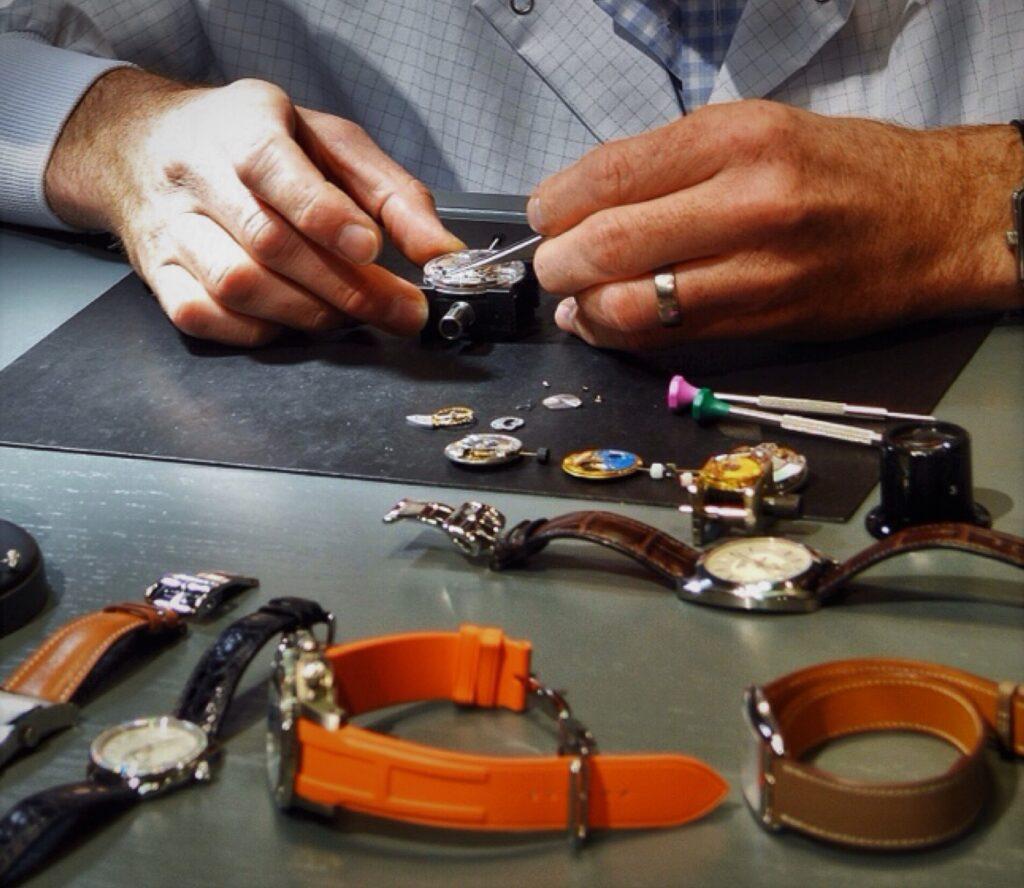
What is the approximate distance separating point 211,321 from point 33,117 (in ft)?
1.72

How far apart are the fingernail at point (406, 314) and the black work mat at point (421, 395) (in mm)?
18

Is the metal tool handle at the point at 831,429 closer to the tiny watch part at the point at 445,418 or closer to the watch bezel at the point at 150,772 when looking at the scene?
the tiny watch part at the point at 445,418

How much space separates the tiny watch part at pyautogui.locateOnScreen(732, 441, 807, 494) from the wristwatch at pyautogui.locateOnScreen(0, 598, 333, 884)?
0.35m

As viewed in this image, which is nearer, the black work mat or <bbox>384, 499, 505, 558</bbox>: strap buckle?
<bbox>384, 499, 505, 558</bbox>: strap buckle

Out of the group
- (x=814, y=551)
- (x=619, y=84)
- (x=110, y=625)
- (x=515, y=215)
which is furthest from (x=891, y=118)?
(x=110, y=625)

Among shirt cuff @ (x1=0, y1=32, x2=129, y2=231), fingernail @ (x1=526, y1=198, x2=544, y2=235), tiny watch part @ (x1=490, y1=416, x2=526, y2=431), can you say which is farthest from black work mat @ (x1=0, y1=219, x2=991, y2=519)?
shirt cuff @ (x1=0, y1=32, x2=129, y2=231)

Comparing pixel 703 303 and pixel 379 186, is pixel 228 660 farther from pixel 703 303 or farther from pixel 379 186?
pixel 379 186

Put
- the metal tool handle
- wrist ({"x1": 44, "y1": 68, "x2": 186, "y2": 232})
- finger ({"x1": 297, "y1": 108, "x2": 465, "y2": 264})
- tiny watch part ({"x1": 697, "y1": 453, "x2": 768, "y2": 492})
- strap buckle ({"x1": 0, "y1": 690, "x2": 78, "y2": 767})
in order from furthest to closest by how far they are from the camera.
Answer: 1. wrist ({"x1": 44, "y1": 68, "x2": 186, "y2": 232})
2. finger ({"x1": 297, "y1": 108, "x2": 465, "y2": 264})
3. the metal tool handle
4. tiny watch part ({"x1": 697, "y1": 453, "x2": 768, "y2": 492})
5. strap buckle ({"x1": 0, "y1": 690, "x2": 78, "y2": 767})

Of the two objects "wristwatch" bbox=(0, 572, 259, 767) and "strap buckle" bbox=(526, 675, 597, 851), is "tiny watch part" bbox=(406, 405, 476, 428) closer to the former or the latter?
"wristwatch" bbox=(0, 572, 259, 767)

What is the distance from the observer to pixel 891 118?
1889 millimetres

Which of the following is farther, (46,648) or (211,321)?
(211,321)

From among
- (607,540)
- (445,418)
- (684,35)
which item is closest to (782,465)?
(607,540)

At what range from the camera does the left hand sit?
1334 millimetres

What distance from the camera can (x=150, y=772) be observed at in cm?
82
